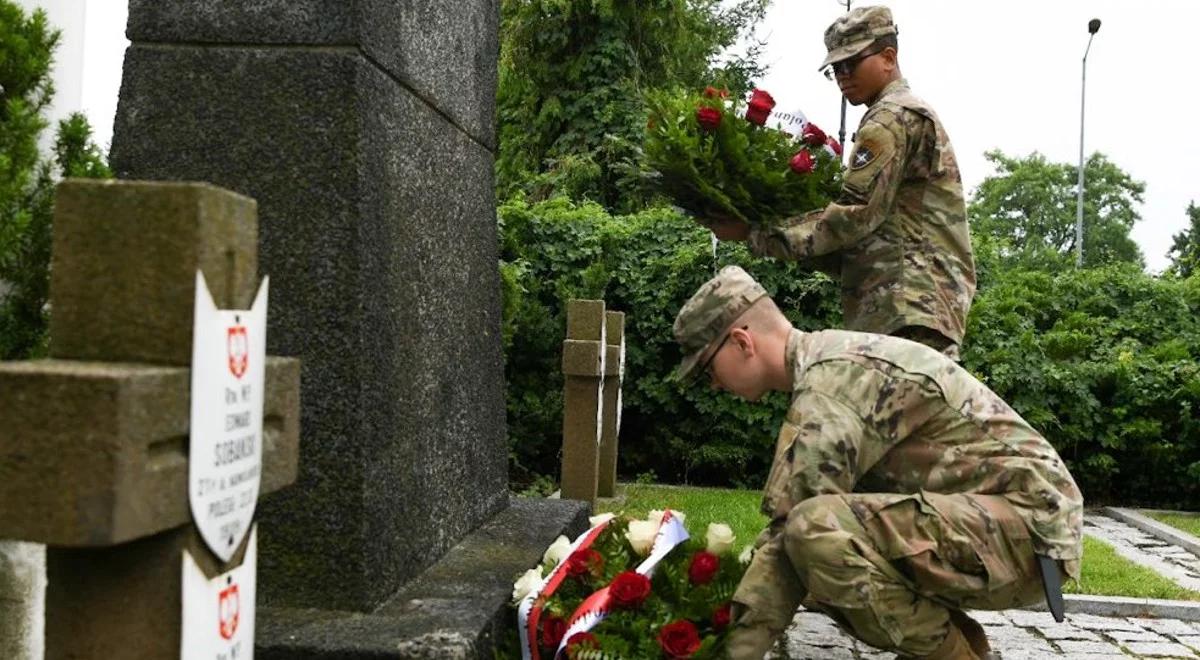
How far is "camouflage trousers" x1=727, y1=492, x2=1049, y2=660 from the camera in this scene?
330cm

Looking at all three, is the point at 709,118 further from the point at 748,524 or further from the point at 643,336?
the point at 643,336

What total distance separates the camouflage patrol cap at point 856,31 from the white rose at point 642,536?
1.76 meters

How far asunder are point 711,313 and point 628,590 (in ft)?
2.56

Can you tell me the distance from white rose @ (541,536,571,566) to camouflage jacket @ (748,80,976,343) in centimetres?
127

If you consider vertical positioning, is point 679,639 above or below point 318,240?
below

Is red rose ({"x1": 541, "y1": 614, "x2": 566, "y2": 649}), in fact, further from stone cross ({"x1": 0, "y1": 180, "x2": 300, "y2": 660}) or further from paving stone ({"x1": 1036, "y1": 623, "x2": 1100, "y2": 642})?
paving stone ({"x1": 1036, "y1": 623, "x2": 1100, "y2": 642})

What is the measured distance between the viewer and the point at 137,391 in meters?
1.61

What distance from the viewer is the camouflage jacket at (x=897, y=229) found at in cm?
437

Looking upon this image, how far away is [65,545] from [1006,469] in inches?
101

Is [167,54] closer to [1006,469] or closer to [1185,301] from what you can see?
[1006,469]

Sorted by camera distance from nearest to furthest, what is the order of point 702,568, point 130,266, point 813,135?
point 130,266, point 702,568, point 813,135

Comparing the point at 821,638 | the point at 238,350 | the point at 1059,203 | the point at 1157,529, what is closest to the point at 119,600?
the point at 238,350

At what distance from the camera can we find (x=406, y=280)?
3537mm

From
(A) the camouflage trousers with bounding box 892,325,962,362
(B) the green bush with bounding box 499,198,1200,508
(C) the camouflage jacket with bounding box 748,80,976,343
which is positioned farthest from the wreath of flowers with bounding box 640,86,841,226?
(B) the green bush with bounding box 499,198,1200,508
